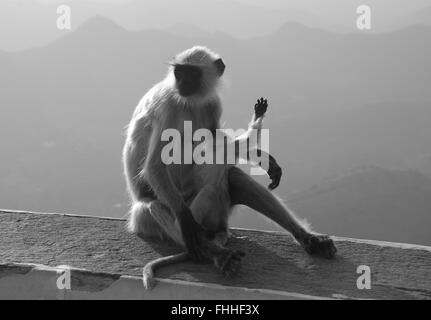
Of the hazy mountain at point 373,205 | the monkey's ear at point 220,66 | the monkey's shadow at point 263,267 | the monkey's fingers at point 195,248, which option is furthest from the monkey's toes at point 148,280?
the hazy mountain at point 373,205

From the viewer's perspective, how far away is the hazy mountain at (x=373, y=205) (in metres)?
34.1

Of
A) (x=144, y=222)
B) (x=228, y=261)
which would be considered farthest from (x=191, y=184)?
(x=228, y=261)

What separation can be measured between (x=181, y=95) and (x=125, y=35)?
6710 centimetres

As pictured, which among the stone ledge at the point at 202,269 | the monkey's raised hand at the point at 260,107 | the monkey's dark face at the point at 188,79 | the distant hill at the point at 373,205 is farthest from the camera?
the distant hill at the point at 373,205

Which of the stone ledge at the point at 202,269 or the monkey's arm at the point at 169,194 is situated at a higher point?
the monkey's arm at the point at 169,194

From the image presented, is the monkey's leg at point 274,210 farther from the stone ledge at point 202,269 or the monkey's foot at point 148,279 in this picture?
the monkey's foot at point 148,279

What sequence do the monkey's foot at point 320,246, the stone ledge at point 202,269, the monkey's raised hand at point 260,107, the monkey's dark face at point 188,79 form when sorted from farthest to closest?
the monkey's raised hand at point 260,107, the monkey's dark face at point 188,79, the monkey's foot at point 320,246, the stone ledge at point 202,269

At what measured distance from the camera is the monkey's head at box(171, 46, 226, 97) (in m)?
4.76

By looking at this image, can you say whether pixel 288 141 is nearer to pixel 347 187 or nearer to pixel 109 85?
pixel 347 187

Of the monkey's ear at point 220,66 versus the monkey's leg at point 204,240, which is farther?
the monkey's ear at point 220,66

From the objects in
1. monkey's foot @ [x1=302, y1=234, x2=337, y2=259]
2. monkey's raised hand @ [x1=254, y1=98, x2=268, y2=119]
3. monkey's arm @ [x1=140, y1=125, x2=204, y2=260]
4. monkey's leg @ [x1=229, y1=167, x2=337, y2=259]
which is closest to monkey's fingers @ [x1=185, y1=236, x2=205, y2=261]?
monkey's arm @ [x1=140, y1=125, x2=204, y2=260]

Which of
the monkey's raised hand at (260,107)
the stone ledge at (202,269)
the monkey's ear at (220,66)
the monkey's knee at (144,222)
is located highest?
the monkey's ear at (220,66)

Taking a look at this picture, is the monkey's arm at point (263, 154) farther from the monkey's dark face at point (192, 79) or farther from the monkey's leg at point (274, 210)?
the monkey's dark face at point (192, 79)

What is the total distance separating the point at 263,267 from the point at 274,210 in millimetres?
455
